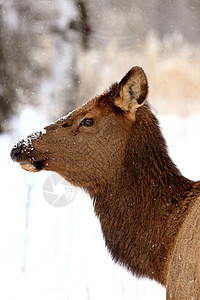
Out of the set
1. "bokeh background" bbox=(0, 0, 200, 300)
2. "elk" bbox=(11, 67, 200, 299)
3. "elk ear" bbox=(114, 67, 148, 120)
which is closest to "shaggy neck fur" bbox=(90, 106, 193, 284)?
"elk" bbox=(11, 67, 200, 299)

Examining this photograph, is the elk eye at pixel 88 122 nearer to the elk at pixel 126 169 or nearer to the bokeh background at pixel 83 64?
the elk at pixel 126 169

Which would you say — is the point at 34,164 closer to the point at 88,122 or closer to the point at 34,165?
the point at 34,165

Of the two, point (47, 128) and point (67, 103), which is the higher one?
point (67, 103)

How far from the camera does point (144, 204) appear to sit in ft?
7.30

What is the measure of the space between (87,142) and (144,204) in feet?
1.41

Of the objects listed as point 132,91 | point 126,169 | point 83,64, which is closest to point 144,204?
point 126,169

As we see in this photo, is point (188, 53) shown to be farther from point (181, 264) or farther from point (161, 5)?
point (181, 264)

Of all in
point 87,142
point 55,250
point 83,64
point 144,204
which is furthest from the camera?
point 83,64

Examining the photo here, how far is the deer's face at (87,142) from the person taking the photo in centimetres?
232

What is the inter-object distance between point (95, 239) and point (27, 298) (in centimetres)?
132

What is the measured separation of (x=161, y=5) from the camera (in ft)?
21.7

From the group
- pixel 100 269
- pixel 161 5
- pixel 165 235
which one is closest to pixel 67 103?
pixel 161 5

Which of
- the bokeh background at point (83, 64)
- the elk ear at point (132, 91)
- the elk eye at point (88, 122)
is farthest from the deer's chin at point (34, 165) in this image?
the bokeh background at point (83, 64)

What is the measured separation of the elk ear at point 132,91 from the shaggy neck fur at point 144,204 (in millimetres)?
103
